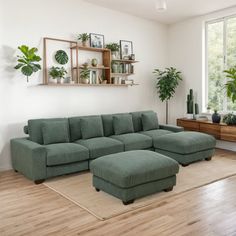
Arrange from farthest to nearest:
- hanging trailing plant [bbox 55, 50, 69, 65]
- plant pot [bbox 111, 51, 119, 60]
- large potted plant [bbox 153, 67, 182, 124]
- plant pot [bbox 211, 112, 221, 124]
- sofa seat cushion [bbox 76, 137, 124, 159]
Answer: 1. large potted plant [bbox 153, 67, 182, 124]
2. plant pot [bbox 111, 51, 119, 60]
3. plant pot [bbox 211, 112, 221, 124]
4. hanging trailing plant [bbox 55, 50, 69, 65]
5. sofa seat cushion [bbox 76, 137, 124, 159]

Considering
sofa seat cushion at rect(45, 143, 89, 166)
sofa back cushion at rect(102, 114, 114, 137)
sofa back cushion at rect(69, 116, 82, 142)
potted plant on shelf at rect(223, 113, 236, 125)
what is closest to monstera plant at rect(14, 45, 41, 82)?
sofa back cushion at rect(69, 116, 82, 142)

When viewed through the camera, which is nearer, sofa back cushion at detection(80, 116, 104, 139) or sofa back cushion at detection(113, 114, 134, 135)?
sofa back cushion at detection(80, 116, 104, 139)

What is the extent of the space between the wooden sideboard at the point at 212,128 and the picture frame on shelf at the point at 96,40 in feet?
7.68

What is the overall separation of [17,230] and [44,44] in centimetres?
316

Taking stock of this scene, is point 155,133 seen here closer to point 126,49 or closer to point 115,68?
point 115,68

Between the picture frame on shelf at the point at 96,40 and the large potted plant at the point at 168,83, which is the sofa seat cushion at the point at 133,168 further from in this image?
the large potted plant at the point at 168,83

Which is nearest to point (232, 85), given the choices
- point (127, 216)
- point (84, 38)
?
point (84, 38)

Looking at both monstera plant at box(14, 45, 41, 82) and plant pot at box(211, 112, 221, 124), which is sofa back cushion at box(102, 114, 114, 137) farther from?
plant pot at box(211, 112, 221, 124)

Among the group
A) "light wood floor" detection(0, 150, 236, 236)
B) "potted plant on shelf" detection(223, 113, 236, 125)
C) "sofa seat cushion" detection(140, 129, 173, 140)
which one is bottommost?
"light wood floor" detection(0, 150, 236, 236)

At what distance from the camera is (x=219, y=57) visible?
576 centimetres

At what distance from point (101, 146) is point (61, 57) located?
5.79 ft

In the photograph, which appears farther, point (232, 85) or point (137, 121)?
point (137, 121)

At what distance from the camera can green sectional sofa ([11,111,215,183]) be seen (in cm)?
382

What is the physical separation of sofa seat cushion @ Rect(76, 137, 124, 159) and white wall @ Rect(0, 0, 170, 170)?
0.94 metres
